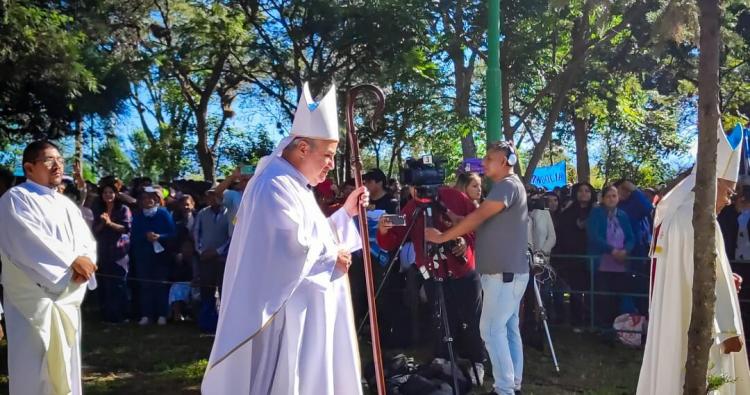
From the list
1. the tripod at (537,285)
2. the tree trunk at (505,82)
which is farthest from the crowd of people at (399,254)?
the tree trunk at (505,82)

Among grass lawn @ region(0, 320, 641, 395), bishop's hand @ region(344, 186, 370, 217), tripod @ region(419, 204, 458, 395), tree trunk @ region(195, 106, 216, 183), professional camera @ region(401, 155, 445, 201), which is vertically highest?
tree trunk @ region(195, 106, 216, 183)

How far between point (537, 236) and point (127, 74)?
8.15 metres

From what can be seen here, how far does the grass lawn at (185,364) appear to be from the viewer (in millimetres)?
6836

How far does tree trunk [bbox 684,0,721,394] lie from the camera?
358 cm

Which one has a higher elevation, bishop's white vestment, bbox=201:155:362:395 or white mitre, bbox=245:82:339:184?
white mitre, bbox=245:82:339:184

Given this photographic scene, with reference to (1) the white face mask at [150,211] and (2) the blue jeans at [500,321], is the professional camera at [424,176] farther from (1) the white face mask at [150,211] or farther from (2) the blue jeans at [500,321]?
(1) the white face mask at [150,211]

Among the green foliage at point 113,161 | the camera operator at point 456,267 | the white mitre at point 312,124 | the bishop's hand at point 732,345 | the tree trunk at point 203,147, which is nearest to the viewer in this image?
the white mitre at point 312,124

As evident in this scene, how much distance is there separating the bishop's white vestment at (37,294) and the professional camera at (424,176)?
9.29 ft

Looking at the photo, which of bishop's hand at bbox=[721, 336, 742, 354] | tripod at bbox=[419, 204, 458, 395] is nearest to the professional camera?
tripod at bbox=[419, 204, 458, 395]

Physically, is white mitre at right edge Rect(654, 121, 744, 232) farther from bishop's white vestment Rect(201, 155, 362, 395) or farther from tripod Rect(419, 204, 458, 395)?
tripod Rect(419, 204, 458, 395)

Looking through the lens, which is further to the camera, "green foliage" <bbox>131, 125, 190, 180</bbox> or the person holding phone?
"green foliage" <bbox>131, 125, 190, 180</bbox>

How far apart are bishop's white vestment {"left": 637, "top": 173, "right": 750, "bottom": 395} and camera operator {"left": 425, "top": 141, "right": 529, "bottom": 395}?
131 cm

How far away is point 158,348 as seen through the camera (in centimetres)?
843

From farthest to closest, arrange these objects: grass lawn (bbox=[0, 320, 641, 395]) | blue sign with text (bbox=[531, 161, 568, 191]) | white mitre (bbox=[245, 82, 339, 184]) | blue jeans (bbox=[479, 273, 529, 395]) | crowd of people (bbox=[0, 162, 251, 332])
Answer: blue sign with text (bbox=[531, 161, 568, 191])
crowd of people (bbox=[0, 162, 251, 332])
grass lawn (bbox=[0, 320, 641, 395])
blue jeans (bbox=[479, 273, 529, 395])
white mitre (bbox=[245, 82, 339, 184])
